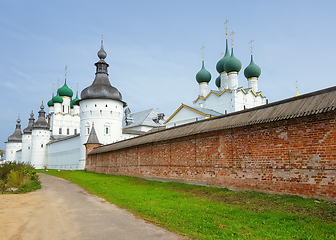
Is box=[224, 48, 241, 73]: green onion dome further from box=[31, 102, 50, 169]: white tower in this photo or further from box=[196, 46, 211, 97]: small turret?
box=[31, 102, 50, 169]: white tower

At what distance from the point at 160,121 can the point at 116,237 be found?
4431 centimetres

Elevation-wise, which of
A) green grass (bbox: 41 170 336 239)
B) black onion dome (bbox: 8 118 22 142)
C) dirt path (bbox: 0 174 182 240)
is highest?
black onion dome (bbox: 8 118 22 142)

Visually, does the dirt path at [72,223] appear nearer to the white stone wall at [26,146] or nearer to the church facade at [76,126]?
the church facade at [76,126]

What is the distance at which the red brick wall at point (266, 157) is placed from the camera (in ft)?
21.7

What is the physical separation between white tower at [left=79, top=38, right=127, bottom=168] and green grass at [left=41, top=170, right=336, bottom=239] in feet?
76.4

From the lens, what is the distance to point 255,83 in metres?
34.3

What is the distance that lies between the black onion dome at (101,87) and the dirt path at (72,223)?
23356mm

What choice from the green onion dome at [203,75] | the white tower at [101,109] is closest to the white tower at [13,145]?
the white tower at [101,109]

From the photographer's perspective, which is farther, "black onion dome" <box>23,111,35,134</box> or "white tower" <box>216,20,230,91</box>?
"black onion dome" <box>23,111,35,134</box>

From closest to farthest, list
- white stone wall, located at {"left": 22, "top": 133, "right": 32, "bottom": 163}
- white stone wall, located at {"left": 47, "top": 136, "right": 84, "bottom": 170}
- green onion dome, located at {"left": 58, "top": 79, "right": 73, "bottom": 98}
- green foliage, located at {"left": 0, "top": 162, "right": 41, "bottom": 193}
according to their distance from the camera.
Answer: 1. green foliage, located at {"left": 0, "top": 162, "right": 41, "bottom": 193}
2. white stone wall, located at {"left": 47, "top": 136, "right": 84, "bottom": 170}
3. white stone wall, located at {"left": 22, "top": 133, "right": 32, "bottom": 163}
4. green onion dome, located at {"left": 58, "top": 79, "right": 73, "bottom": 98}

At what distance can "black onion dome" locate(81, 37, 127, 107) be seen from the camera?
30.7 meters

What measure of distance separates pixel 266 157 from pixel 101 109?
2504cm

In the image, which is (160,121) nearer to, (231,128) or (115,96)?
(115,96)

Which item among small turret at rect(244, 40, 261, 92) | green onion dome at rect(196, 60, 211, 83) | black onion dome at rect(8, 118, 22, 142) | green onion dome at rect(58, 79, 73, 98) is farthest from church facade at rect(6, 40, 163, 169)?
small turret at rect(244, 40, 261, 92)
